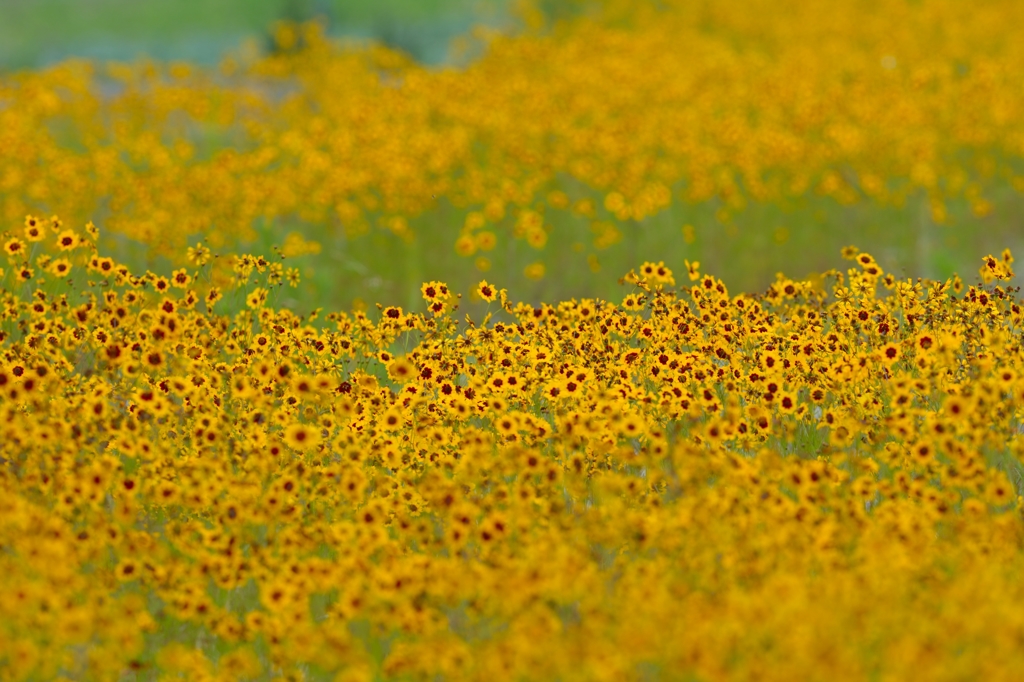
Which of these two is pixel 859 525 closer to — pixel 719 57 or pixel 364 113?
pixel 364 113

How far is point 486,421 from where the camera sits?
5895 mm

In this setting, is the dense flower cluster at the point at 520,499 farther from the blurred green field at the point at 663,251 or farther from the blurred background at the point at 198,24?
the blurred background at the point at 198,24

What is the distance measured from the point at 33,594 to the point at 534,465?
5.88 ft

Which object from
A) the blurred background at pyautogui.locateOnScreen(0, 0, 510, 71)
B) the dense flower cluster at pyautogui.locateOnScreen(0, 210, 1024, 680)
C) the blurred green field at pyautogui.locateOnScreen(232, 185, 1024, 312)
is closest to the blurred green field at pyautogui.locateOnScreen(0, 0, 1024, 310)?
the blurred green field at pyautogui.locateOnScreen(232, 185, 1024, 312)

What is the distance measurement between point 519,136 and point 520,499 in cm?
612

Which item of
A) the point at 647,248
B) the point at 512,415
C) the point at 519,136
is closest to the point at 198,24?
the point at 519,136

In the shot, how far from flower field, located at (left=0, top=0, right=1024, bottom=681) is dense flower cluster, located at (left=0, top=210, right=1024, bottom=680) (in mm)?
20

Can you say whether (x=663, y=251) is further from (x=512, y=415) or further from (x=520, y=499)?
(x=520, y=499)

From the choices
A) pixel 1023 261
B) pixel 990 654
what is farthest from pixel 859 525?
pixel 1023 261

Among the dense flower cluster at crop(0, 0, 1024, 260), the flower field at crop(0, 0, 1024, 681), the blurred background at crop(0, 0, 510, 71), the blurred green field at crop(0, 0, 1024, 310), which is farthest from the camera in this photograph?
the blurred background at crop(0, 0, 510, 71)

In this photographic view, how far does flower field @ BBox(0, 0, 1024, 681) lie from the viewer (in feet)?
11.5

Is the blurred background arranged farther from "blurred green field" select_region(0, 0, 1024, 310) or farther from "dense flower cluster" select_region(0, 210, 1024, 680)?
"dense flower cluster" select_region(0, 210, 1024, 680)

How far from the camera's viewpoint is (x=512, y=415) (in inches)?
195

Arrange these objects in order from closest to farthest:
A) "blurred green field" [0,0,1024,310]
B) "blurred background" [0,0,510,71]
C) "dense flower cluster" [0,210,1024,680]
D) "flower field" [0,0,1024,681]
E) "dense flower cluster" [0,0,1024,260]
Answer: "dense flower cluster" [0,210,1024,680]
"flower field" [0,0,1024,681]
"dense flower cluster" [0,0,1024,260]
"blurred green field" [0,0,1024,310]
"blurred background" [0,0,510,71]
